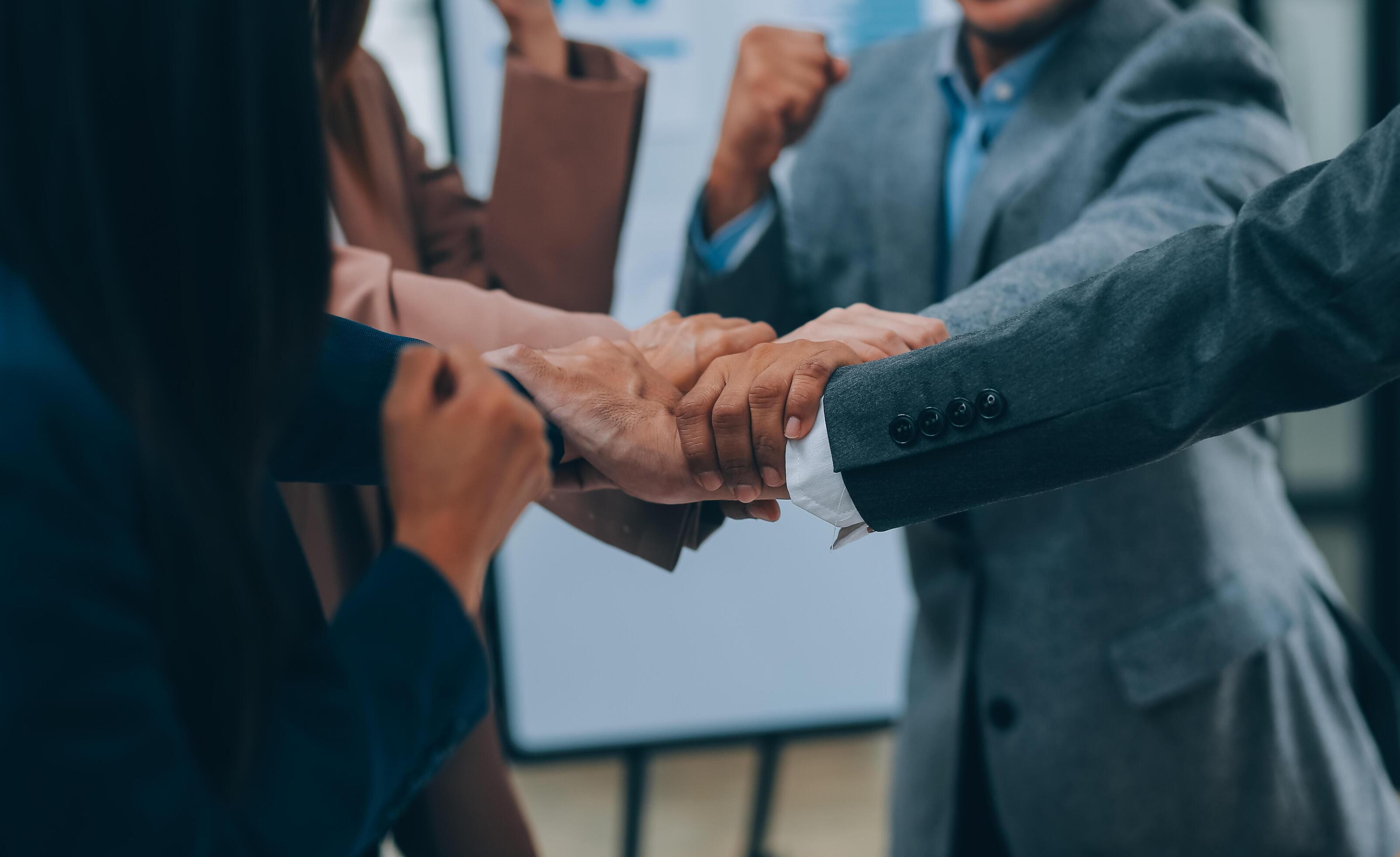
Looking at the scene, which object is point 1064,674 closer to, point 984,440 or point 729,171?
point 984,440

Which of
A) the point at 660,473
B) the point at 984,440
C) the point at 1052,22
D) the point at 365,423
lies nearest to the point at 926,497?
the point at 984,440

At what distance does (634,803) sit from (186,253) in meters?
1.74

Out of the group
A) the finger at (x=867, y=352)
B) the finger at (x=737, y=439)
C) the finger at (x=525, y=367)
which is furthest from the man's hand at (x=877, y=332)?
the finger at (x=525, y=367)

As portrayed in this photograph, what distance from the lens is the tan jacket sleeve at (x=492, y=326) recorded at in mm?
870

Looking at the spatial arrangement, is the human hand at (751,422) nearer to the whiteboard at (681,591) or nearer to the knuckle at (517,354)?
the knuckle at (517,354)

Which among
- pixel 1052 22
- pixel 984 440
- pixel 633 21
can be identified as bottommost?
pixel 633 21

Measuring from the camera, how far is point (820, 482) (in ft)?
2.66

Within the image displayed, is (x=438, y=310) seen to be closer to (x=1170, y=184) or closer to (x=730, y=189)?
(x=730, y=189)

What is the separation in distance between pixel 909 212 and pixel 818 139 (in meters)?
0.19

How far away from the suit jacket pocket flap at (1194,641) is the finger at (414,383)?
2.82 ft

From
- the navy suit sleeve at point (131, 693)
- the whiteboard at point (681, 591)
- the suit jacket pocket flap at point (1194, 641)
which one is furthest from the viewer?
the whiteboard at point (681, 591)

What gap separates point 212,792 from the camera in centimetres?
45

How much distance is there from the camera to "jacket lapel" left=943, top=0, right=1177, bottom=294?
3.54 ft

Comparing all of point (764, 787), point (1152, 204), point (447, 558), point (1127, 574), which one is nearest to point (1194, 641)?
point (1127, 574)
